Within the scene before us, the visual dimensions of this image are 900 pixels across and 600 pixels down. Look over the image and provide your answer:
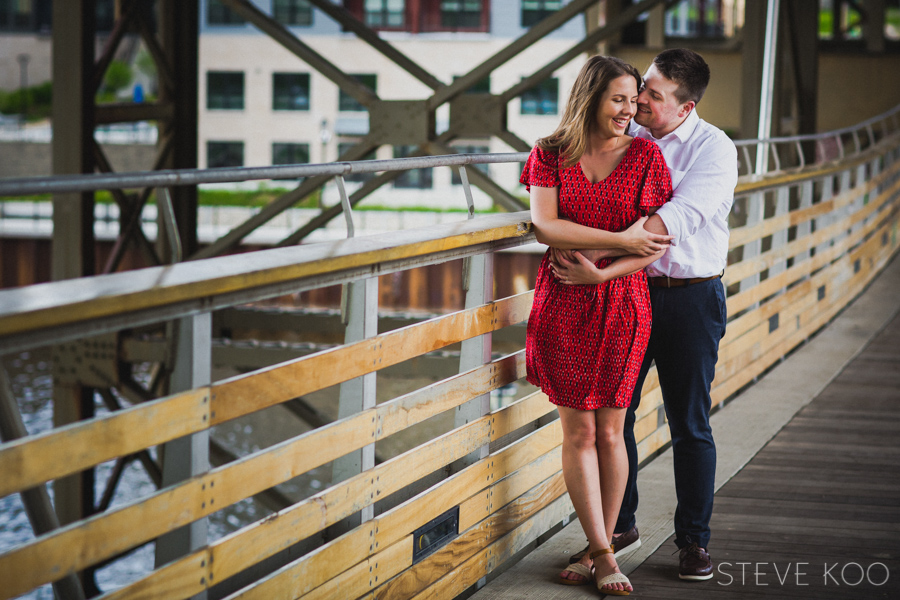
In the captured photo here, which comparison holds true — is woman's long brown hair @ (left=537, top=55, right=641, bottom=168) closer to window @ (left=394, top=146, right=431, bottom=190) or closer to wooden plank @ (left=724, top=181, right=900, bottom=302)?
wooden plank @ (left=724, top=181, right=900, bottom=302)

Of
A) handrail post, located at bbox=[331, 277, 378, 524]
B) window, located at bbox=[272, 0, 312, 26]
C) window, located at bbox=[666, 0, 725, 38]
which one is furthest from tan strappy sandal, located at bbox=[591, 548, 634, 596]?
window, located at bbox=[272, 0, 312, 26]

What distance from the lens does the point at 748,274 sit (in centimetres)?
627

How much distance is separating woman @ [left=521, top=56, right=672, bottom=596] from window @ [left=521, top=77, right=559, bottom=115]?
1703 inches

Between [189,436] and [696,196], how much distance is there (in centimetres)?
170

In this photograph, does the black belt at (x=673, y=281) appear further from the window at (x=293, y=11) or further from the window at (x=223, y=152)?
the window at (x=293, y=11)

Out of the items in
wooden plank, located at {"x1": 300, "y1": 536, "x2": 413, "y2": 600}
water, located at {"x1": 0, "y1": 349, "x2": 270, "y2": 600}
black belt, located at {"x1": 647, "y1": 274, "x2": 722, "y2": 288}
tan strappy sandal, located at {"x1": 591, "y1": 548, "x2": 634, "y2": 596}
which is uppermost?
black belt, located at {"x1": 647, "y1": 274, "x2": 722, "y2": 288}

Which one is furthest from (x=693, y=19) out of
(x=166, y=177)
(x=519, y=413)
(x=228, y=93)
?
(x=166, y=177)

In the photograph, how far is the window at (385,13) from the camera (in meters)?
49.7

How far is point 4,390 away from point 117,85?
167 ft

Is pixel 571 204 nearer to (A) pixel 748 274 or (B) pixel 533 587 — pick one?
(B) pixel 533 587

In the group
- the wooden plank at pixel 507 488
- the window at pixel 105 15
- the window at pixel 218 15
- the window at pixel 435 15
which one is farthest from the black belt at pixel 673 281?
the window at pixel 105 15

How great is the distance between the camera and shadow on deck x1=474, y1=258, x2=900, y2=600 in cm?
349

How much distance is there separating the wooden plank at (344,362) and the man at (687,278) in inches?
16.1

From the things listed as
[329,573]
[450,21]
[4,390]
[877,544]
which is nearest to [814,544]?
[877,544]
